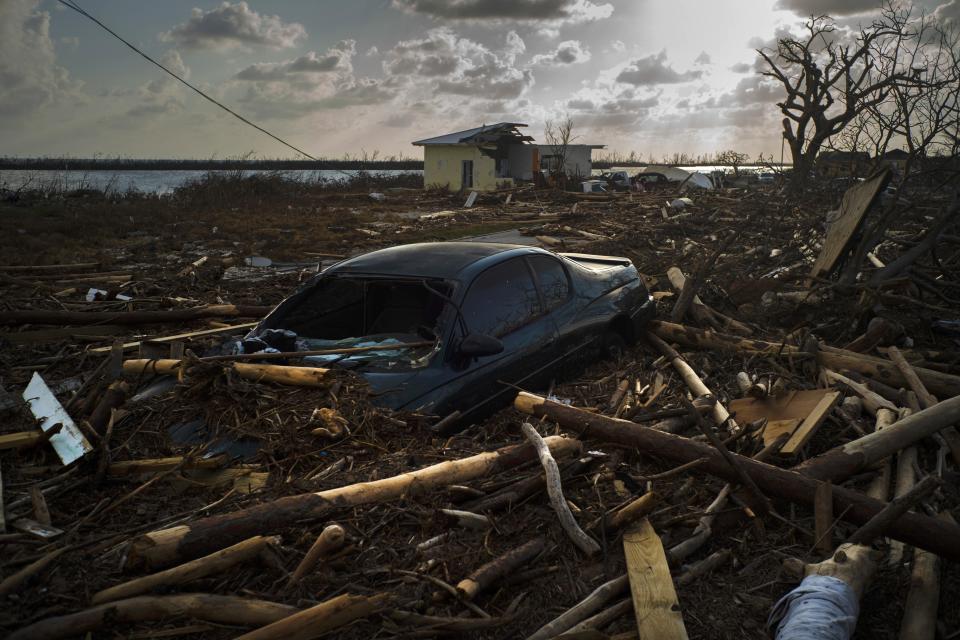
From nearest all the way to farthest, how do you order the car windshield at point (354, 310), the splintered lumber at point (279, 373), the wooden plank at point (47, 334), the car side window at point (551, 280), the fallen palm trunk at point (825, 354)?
1. the splintered lumber at point (279, 373)
2. the car windshield at point (354, 310)
3. the fallen palm trunk at point (825, 354)
4. the car side window at point (551, 280)
5. the wooden plank at point (47, 334)

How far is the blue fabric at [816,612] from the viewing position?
2.74 m

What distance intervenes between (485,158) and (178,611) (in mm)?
38864

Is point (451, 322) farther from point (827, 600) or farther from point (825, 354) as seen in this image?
point (825, 354)

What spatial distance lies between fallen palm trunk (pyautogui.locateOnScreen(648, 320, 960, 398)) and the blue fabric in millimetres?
3637

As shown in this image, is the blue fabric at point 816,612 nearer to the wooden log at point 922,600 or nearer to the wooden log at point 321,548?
the wooden log at point 922,600

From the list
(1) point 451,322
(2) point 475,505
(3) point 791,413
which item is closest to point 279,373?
(1) point 451,322

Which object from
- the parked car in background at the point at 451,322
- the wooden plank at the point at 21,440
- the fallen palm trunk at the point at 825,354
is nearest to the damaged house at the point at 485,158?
the fallen palm trunk at the point at 825,354

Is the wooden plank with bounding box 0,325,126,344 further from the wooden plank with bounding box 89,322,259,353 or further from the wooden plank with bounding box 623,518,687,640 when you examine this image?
the wooden plank with bounding box 623,518,687,640

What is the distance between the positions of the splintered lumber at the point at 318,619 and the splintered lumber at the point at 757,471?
6.69 ft

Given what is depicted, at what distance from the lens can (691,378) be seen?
6047 millimetres

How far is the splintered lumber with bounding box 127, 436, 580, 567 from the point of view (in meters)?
2.92

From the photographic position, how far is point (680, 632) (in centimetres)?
278

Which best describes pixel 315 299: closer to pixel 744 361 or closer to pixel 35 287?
pixel 744 361

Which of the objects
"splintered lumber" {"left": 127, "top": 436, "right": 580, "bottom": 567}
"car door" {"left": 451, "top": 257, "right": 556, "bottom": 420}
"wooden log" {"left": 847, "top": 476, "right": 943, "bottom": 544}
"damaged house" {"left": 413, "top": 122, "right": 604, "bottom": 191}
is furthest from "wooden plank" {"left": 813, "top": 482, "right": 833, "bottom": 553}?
"damaged house" {"left": 413, "top": 122, "right": 604, "bottom": 191}
